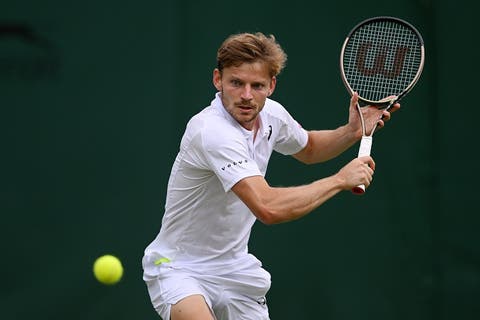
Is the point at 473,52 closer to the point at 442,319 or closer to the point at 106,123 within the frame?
the point at 442,319

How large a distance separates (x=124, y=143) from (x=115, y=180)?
22 centimetres

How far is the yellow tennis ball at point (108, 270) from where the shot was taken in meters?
5.37

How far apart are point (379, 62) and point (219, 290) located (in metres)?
1.40

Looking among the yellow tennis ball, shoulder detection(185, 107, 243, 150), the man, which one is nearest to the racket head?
the man

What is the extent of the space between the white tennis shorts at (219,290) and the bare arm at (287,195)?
20.8 inches

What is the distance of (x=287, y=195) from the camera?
3.92 metres

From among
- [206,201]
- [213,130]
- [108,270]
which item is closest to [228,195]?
[206,201]

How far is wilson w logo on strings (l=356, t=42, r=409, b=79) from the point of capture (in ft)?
15.5

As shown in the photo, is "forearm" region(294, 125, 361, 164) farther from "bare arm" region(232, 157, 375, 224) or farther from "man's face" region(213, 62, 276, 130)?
"bare arm" region(232, 157, 375, 224)

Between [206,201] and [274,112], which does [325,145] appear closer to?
[274,112]

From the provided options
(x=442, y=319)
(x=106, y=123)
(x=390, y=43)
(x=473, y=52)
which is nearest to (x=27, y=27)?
(x=106, y=123)

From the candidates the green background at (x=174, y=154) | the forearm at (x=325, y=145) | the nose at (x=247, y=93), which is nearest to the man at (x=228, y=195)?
the nose at (x=247, y=93)

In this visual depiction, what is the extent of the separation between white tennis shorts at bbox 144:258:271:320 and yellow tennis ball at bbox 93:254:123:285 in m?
1.06

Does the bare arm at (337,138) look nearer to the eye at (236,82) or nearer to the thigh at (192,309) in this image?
the eye at (236,82)
